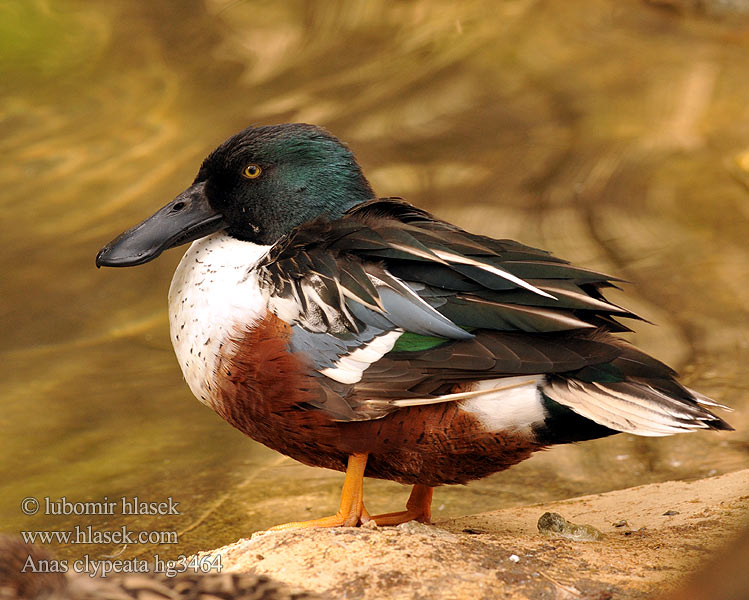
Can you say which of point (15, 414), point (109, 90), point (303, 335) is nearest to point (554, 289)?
point (303, 335)

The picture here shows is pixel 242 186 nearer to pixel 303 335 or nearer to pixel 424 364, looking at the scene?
pixel 303 335

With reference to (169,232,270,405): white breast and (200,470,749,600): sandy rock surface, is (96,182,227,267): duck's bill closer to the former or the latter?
(169,232,270,405): white breast

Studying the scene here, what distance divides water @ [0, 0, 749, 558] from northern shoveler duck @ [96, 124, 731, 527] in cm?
132

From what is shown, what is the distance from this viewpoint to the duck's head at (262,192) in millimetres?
3410

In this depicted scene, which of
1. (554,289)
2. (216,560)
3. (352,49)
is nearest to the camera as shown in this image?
(216,560)

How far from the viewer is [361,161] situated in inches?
279

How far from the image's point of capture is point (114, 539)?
4.15 metres

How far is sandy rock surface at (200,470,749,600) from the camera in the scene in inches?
101

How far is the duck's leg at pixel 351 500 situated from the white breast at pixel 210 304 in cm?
49

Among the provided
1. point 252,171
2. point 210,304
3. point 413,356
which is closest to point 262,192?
point 252,171

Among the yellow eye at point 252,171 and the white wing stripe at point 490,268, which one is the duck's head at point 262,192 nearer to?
the yellow eye at point 252,171

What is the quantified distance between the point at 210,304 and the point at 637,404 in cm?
131

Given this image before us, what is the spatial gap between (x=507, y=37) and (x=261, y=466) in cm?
478

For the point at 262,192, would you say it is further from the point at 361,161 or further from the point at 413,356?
the point at 361,161
